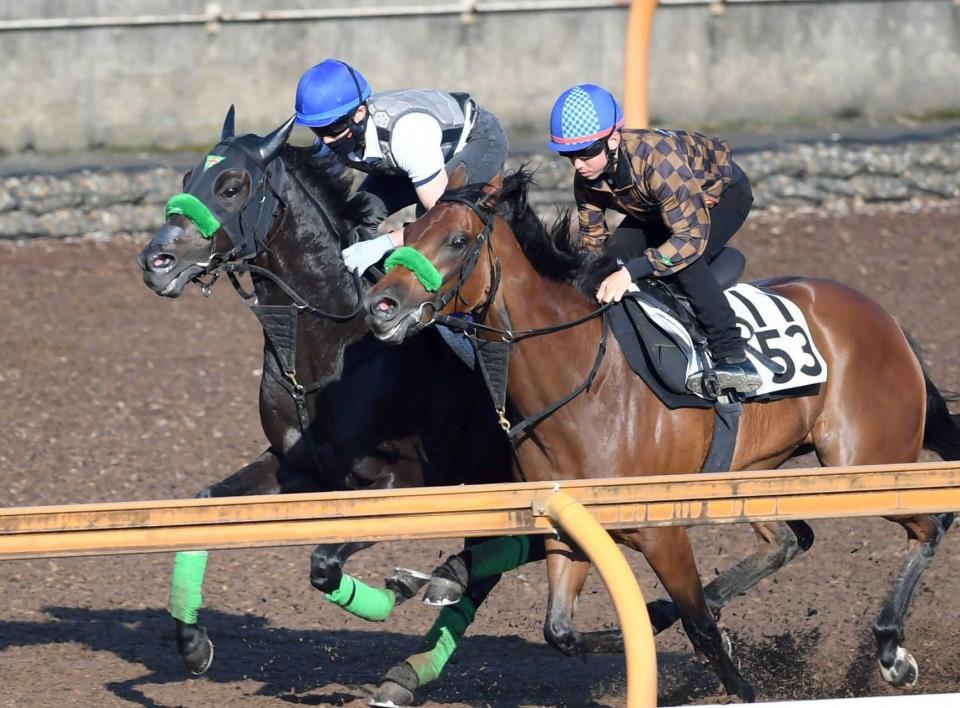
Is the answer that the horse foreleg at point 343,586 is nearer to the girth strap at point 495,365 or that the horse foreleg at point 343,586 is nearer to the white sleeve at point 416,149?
the girth strap at point 495,365

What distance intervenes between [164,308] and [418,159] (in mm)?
6068

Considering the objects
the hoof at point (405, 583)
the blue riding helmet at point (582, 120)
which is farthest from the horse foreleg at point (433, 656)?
the blue riding helmet at point (582, 120)

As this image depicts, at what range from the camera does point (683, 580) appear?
4.86m

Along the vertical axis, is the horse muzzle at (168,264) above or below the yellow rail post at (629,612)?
above

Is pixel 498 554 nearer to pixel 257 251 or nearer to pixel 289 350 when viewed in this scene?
pixel 289 350

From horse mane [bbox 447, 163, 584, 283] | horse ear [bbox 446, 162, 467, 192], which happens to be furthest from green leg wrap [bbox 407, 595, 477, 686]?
horse ear [bbox 446, 162, 467, 192]

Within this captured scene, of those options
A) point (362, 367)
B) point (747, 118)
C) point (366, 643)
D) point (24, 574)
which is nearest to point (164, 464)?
point (24, 574)

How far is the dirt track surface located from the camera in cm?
561

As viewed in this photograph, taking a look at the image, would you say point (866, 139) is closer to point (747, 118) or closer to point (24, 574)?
point (747, 118)

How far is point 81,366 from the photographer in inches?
385

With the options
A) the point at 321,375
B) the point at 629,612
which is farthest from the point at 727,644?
the point at 629,612

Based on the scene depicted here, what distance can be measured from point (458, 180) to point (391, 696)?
5.44 feet

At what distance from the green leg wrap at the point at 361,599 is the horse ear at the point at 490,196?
53.8 inches

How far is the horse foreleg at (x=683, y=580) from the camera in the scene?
15.8 ft
